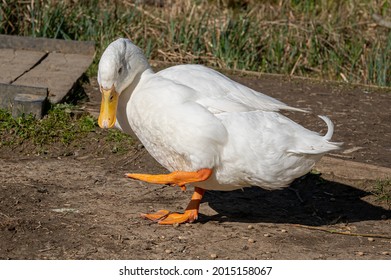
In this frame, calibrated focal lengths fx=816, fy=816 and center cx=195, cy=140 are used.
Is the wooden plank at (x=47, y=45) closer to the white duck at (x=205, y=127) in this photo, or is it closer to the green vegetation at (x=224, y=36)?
the green vegetation at (x=224, y=36)

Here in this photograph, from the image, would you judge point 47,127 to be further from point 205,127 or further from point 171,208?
point 205,127

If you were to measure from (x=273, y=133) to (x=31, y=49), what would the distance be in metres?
A: 4.51

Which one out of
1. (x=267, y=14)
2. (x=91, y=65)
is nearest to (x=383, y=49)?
(x=267, y=14)

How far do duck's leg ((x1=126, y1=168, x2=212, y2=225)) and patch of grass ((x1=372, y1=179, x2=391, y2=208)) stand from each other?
136 centimetres

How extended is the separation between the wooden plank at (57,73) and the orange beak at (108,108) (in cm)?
238

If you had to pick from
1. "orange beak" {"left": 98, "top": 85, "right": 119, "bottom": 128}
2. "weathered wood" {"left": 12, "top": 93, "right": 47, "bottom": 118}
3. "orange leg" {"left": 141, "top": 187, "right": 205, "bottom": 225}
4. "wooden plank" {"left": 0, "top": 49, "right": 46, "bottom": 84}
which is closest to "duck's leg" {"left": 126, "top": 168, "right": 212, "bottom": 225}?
"orange leg" {"left": 141, "top": 187, "right": 205, "bottom": 225}

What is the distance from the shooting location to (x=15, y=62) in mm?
8008

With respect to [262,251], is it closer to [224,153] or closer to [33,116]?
[224,153]

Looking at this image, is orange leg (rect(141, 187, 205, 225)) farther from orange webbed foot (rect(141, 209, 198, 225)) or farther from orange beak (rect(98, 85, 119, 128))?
orange beak (rect(98, 85, 119, 128))

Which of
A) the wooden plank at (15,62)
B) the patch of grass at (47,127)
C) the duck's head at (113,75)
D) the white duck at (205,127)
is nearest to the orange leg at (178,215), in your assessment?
the white duck at (205,127)

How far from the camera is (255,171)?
465cm

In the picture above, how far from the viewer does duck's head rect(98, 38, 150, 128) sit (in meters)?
4.62

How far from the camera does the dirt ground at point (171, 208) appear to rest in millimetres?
4598

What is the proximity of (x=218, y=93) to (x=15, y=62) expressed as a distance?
12.6ft
